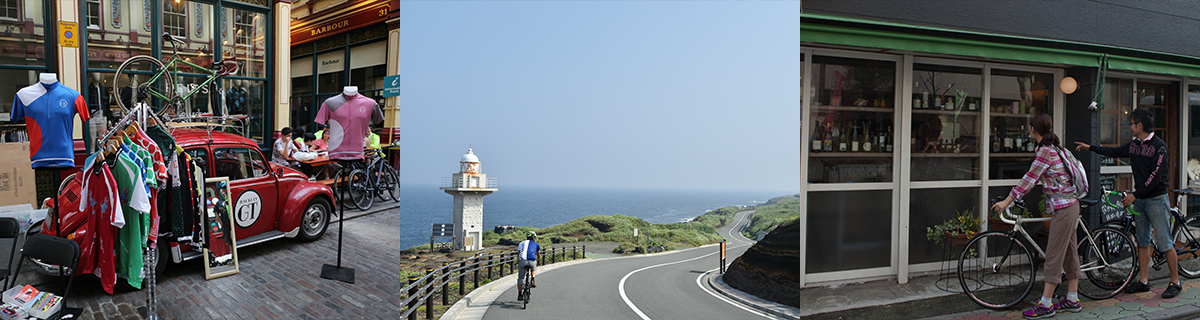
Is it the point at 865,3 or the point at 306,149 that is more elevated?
the point at 865,3

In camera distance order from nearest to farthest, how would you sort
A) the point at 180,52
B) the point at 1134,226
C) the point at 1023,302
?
the point at 180,52, the point at 1023,302, the point at 1134,226

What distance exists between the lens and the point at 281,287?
329 cm

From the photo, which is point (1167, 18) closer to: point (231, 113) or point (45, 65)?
point (231, 113)

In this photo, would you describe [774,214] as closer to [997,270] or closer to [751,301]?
[751,301]

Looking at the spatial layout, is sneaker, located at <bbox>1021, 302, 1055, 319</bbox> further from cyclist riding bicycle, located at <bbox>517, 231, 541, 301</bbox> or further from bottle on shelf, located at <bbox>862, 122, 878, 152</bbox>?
cyclist riding bicycle, located at <bbox>517, 231, 541, 301</bbox>

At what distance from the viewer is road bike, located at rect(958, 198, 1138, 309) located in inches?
144

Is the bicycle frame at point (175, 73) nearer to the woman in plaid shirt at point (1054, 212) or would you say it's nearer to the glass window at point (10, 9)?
the glass window at point (10, 9)

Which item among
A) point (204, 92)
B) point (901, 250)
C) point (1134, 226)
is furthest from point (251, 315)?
point (1134, 226)

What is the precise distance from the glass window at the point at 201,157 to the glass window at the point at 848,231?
390cm

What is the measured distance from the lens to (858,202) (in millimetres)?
3805

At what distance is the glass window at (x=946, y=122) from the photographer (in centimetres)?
398

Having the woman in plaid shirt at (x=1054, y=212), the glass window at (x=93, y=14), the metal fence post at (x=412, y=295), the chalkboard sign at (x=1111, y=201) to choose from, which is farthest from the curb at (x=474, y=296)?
the chalkboard sign at (x=1111, y=201)

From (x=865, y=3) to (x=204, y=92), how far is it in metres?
4.11

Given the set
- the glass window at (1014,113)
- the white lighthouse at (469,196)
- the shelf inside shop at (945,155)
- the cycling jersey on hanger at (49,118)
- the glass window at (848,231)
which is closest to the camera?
the white lighthouse at (469,196)
